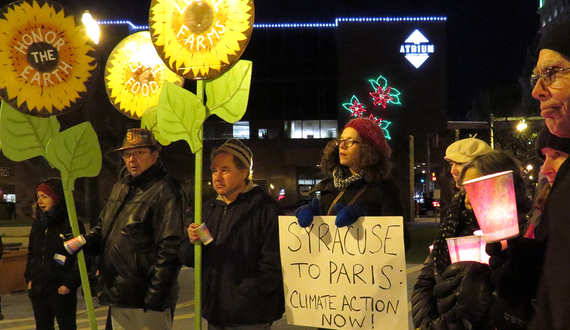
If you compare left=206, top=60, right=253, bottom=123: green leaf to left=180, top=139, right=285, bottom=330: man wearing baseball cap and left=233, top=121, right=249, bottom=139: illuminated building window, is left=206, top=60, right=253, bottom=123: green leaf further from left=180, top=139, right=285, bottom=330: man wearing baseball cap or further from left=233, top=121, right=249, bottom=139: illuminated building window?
left=233, top=121, right=249, bottom=139: illuminated building window

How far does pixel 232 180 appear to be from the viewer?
3787mm

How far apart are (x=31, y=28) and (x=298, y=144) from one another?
3523 cm

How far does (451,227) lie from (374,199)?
0.85m

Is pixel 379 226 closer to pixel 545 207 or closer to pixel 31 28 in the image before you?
pixel 545 207

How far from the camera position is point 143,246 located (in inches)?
162

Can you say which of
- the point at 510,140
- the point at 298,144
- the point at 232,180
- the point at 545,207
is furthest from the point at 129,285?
the point at 298,144

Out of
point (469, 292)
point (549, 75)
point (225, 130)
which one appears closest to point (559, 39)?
point (549, 75)

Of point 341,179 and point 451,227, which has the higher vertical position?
point 341,179

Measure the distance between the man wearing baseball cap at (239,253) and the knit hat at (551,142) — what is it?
198 cm

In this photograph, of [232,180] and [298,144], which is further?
[298,144]

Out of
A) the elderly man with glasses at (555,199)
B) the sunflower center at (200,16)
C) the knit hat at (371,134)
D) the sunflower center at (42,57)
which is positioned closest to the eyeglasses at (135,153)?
the sunflower center at (42,57)

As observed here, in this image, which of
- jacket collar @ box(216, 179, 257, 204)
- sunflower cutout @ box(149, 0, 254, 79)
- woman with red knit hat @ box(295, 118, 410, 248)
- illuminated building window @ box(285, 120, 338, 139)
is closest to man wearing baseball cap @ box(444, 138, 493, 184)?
woman with red knit hat @ box(295, 118, 410, 248)

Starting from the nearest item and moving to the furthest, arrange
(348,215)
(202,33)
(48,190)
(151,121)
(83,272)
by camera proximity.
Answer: (348,215) → (202,33) → (83,272) → (151,121) → (48,190)

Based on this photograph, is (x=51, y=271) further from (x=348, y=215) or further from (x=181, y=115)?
(x=348, y=215)
